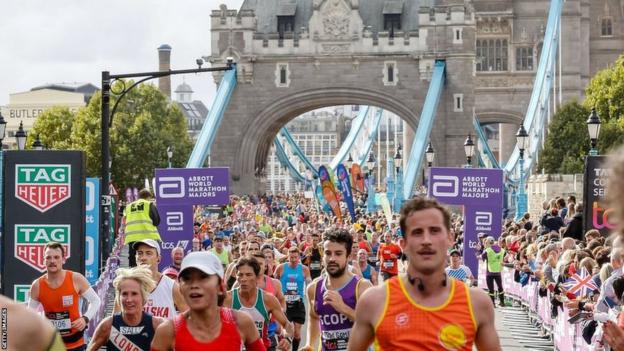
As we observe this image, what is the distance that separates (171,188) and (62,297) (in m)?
12.0

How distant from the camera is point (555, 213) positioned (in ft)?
88.0

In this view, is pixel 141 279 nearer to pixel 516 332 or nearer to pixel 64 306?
pixel 64 306

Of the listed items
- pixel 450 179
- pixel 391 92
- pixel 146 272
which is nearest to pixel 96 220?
pixel 450 179

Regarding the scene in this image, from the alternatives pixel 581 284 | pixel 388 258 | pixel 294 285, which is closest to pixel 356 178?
pixel 388 258

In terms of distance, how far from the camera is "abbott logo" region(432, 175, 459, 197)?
2352cm

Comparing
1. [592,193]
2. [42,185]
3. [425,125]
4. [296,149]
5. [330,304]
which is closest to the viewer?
[330,304]

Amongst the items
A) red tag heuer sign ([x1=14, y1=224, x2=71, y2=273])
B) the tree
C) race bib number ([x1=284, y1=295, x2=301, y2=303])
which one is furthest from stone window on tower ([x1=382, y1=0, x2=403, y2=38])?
red tag heuer sign ([x1=14, y1=224, x2=71, y2=273])

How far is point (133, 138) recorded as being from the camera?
81.4m

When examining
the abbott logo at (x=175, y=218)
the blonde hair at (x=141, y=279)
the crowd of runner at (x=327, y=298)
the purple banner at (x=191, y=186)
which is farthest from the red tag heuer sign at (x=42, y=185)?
the purple banner at (x=191, y=186)

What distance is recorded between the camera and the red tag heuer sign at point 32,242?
14312 millimetres

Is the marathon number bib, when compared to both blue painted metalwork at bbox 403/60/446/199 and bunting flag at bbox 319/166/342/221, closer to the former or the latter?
bunting flag at bbox 319/166/342/221

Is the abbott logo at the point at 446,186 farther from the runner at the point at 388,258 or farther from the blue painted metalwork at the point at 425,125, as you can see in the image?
the blue painted metalwork at the point at 425,125

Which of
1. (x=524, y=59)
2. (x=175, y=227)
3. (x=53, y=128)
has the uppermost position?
(x=524, y=59)

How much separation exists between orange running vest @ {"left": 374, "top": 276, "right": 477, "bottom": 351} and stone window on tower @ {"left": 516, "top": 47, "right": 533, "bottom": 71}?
301ft
